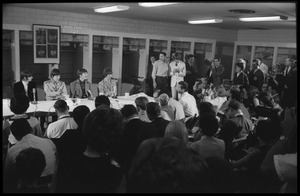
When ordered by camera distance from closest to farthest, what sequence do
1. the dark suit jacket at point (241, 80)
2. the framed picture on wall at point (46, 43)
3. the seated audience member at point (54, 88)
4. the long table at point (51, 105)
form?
the long table at point (51, 105)
the seated audience member at point (54, 88)
the framed picture on wall at point (46, 43)
the dark suit jacket at point (241, 80)

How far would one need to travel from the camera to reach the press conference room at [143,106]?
1.86 meters

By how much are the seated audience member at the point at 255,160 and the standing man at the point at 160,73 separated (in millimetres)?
6316

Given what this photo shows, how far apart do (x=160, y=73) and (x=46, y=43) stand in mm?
3375

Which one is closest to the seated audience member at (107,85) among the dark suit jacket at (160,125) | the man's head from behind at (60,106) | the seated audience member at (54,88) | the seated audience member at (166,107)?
the seated audience member at (54,88)

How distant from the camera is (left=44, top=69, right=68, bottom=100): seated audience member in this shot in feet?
19.8

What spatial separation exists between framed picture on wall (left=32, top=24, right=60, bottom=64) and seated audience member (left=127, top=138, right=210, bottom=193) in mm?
7057

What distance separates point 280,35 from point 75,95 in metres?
8.84

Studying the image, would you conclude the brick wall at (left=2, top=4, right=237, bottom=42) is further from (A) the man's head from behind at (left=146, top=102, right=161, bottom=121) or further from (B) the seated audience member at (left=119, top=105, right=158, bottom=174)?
(B) the seated audience member at (left=119, top=105, right=158, bottom=174)

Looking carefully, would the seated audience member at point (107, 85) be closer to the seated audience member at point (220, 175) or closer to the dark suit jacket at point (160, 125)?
the dark suit jacket at point (160, 125)

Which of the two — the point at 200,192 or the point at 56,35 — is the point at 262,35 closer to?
the point at 56,35

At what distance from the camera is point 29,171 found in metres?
2.11

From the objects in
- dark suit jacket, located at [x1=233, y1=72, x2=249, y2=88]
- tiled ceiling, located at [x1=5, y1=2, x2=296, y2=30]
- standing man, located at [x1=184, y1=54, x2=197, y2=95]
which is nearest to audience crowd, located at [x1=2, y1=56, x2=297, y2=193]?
tiled ceiling, located at [x1=5, y1=2, x2=296, y2=30]

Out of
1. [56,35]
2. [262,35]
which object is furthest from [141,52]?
[262,35]

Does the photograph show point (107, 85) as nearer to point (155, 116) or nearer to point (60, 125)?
point (60, 125)
